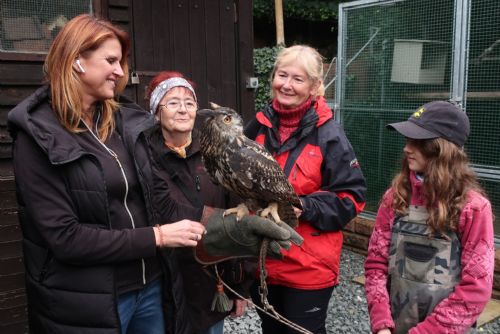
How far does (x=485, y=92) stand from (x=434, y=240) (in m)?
3.36

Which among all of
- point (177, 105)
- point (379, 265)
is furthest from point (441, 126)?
point (177, 105)

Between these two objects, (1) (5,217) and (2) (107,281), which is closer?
(2) (107,281)

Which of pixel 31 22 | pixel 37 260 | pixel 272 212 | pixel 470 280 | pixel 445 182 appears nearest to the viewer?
pixel 37 260

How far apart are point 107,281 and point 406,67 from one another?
4613mm

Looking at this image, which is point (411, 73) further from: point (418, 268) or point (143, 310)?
point (143, 310)

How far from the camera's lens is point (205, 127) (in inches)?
86.0

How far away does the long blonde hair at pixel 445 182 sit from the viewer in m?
1.97

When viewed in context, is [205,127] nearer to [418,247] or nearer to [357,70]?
[418,247]

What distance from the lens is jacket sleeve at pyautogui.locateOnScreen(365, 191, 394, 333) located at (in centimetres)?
215

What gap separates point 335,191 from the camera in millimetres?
2342

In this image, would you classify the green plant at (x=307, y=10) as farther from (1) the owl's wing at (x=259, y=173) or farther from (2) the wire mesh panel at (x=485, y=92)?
(1) the owl's wing at (x=259, y=173)

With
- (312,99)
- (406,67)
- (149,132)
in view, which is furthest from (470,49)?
(149,132)

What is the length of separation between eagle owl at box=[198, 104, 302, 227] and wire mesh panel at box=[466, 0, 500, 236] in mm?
3420

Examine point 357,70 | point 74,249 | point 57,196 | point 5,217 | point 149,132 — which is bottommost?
point 5,217
